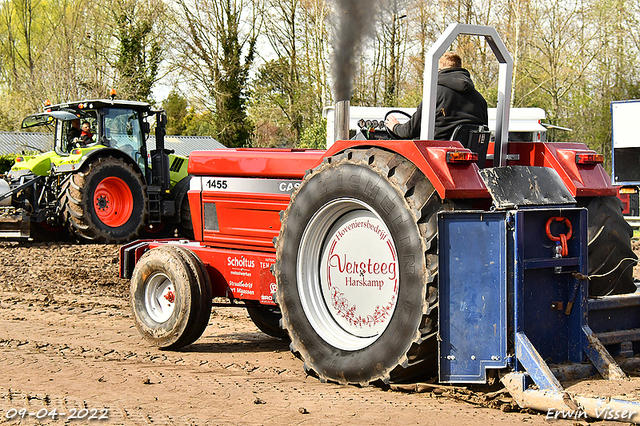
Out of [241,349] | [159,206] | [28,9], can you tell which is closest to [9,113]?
[28,9]

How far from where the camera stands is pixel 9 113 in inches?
1313

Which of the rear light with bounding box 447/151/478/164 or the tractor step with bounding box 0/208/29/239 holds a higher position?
the rear light with bounding box 447/151/478/164

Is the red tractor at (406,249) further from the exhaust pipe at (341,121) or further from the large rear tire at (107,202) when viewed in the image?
the large rear tire at (107,202)

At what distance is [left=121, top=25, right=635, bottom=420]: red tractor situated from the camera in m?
3.67

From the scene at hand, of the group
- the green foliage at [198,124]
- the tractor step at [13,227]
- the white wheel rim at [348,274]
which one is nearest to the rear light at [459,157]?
the white wheel rim at [348,274]

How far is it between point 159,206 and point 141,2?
19.3m

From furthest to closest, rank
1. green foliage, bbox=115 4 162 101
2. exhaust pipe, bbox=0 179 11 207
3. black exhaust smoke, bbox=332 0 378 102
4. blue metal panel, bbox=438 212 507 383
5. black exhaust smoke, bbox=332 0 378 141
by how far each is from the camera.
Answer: green foliage, bbox=115 4 162 101 < exhaust pipe, bbox=0 179 11 207 < black exhaust smoke, bbox=332 0 378 102 < black exhaust smoke, bbox=332 0 378 141 < blue metal panel, bbox=438 212 507 383

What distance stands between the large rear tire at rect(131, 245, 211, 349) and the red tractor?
0.01m

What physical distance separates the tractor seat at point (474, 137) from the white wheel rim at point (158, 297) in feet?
8.28

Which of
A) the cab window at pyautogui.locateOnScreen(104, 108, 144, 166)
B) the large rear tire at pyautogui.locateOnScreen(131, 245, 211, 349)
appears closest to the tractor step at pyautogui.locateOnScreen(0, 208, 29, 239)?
the cab window at pyautogui.locateOnScreen(104, 108, 144, 166)

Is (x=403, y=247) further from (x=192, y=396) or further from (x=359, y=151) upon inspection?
(x=192, y=396)

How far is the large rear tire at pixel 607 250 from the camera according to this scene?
431 centimetres
